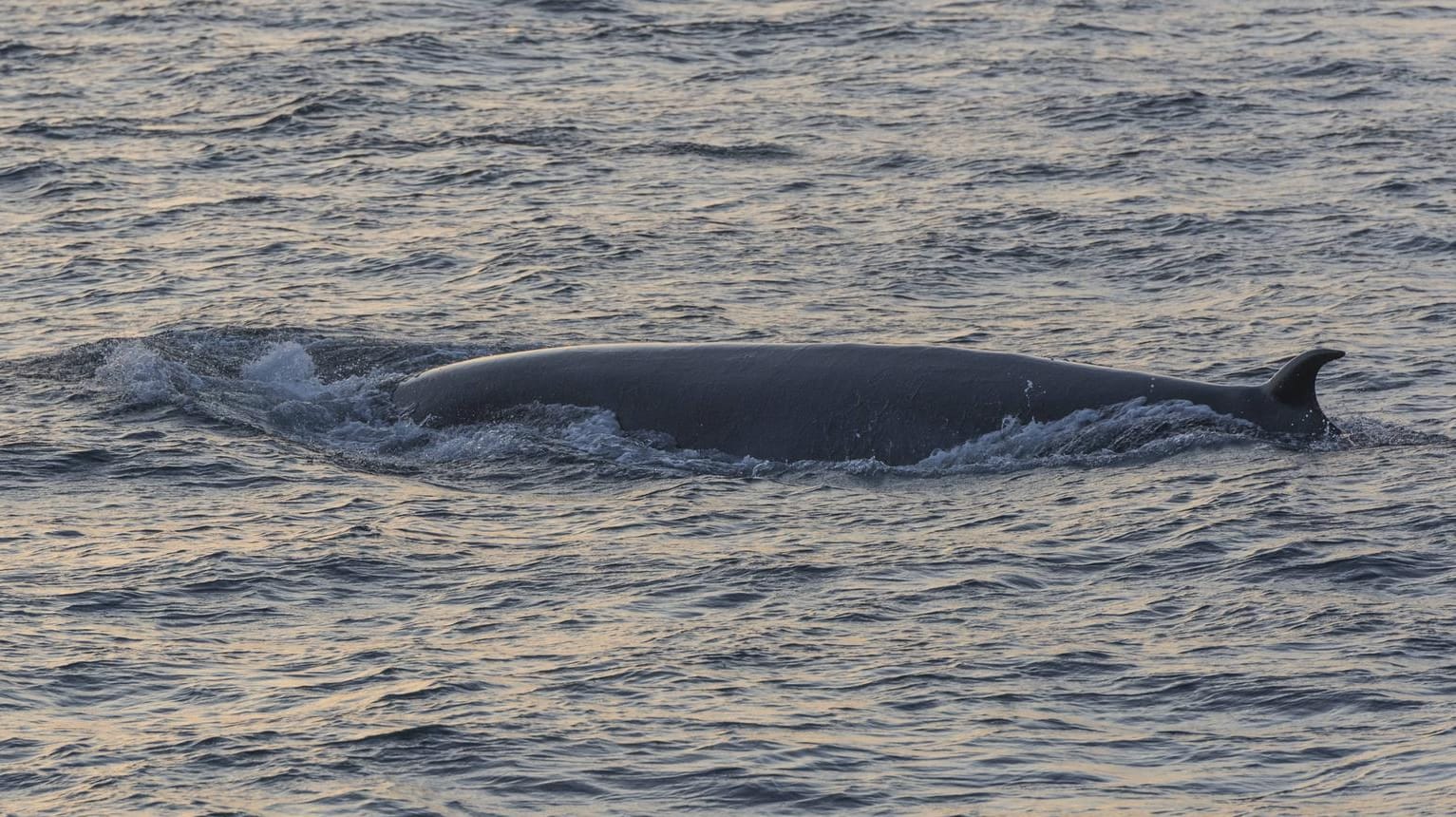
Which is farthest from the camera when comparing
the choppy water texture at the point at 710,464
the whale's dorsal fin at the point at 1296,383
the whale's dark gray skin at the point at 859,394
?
the whale's dark gray skin at the point at 859,394

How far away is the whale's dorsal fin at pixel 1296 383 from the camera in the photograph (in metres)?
16.2

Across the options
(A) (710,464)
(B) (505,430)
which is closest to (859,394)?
(A) (710,464)

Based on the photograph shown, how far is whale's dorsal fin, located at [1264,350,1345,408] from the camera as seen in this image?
1625cm

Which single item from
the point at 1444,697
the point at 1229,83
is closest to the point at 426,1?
the point at 1229,83

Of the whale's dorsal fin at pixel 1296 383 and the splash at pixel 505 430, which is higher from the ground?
the whale's dorsal fin at pixel 1296 383

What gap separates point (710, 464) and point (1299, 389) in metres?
4.43

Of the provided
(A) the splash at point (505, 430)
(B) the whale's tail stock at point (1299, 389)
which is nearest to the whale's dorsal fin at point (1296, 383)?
(B) the whale's tail stock at point (1299, 389)

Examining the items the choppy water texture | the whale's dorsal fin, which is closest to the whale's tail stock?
the whale's dorsal fin

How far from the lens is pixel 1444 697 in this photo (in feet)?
38.5

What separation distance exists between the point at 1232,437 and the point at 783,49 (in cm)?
2334

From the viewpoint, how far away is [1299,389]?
16578 millimetres

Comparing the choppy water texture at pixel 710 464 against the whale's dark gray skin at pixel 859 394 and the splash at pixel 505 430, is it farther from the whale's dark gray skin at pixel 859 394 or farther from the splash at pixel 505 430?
the whale's dark gray skin at pixel 859 394

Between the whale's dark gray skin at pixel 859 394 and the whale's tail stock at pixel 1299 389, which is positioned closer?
the whale's tail stock at pixel 1299 389

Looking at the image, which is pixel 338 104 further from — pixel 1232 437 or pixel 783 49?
pixel 1232 437
